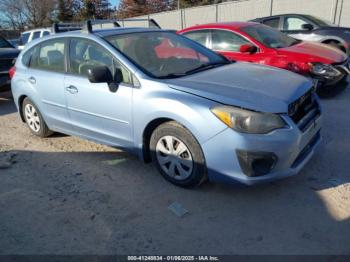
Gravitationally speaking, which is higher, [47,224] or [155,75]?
[155,75]

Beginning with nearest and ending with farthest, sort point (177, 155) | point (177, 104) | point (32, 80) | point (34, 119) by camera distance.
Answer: point (177, 104) → point (177, 155) → point (32, 80) → point (34, 119)

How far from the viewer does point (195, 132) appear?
2.92 metres

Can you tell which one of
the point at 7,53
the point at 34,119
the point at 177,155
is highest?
the point at 7,53

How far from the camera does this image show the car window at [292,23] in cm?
929

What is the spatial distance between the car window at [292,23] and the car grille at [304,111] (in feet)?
21.8

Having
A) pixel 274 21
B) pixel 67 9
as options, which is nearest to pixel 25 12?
pixel 67 9

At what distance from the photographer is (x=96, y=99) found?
3.64 metres

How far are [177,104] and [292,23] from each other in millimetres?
7807

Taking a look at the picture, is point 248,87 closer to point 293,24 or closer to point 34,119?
point 34,119

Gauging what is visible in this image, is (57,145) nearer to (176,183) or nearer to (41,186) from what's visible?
(41,186)

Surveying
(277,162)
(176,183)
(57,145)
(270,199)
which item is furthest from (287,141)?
(57,145)

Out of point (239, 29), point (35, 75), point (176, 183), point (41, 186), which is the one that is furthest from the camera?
point (239, 29)

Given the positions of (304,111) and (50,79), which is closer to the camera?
(304,111)

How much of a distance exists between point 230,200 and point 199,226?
0.50 m
